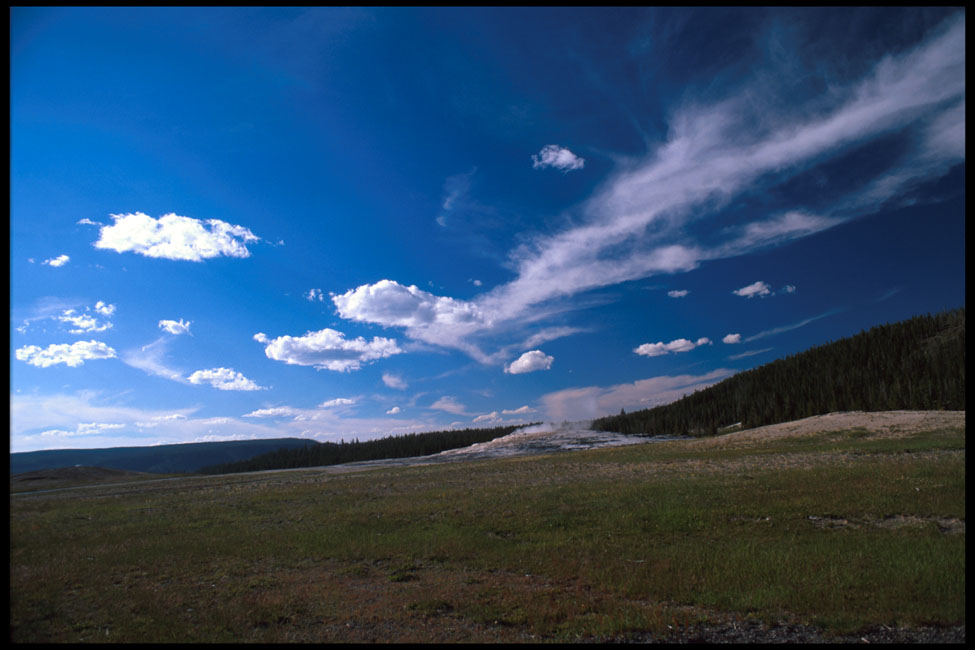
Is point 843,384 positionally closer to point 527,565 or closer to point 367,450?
point 527,565

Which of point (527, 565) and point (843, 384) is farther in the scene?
point (843, 384)

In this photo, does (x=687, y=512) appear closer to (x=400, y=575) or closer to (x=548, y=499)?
(x=548, y=499)

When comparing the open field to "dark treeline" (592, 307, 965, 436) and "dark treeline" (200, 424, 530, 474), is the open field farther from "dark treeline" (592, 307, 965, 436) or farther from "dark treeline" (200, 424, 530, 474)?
"dark treeline" (200, 424, 530, 474)

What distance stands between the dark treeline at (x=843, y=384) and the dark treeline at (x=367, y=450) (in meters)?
60.5

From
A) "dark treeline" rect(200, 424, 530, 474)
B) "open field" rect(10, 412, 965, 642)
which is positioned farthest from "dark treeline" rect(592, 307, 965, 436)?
"open field" rect(10, 412, 965, 642)

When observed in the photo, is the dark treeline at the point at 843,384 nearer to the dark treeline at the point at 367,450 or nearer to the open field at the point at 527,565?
the dark treeline at the point at 367,450

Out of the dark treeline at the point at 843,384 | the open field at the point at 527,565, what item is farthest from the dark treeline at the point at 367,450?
the open field at the point at 527,565

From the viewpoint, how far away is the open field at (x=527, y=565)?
10992 millimetres

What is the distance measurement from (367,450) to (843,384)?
156 metres

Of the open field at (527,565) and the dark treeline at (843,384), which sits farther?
the dark treeline at (843,384)

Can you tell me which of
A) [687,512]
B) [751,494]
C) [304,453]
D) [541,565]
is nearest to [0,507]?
[541,565]

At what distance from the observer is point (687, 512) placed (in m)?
22.5

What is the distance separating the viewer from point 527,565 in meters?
16.8

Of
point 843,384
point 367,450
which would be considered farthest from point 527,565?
point 367,450
